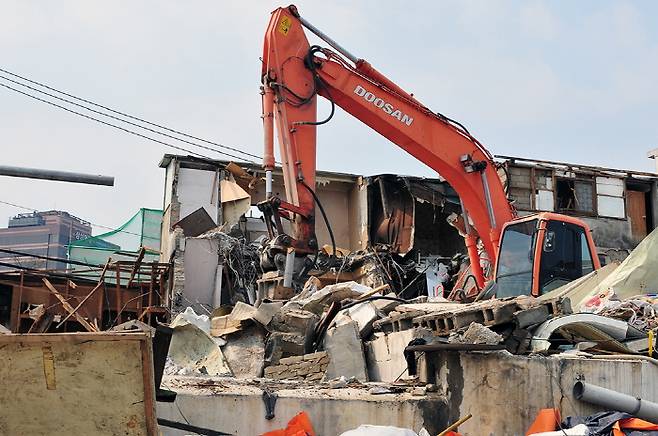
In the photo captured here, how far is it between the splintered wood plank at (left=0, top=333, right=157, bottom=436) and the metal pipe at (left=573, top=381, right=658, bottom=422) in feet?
10.4

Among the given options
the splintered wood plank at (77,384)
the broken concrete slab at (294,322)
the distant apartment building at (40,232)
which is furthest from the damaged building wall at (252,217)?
the distant apartment building at (40,232)

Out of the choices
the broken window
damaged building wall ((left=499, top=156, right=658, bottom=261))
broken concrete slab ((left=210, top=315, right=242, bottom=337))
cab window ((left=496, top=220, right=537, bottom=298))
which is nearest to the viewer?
cab window ((left=496, top=220, right=537, bottom=298))

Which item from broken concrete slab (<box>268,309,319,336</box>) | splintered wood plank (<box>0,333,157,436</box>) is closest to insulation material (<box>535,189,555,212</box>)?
broken concrete slab (<box>268,309,319,336</box>)

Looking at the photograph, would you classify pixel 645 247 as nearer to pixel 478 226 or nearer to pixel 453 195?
pixel 478 226

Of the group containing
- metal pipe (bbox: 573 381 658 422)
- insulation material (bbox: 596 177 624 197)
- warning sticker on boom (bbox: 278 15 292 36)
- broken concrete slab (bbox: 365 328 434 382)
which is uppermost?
warning sticker on boom (bbox: 278 15 292 36)

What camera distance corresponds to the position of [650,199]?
68.7 feet

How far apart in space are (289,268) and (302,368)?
156cm

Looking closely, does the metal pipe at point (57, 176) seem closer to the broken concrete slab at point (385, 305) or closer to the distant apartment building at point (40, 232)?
the broken concrete slab at point (385, 305)

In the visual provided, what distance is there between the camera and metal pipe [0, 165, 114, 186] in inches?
210

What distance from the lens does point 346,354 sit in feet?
25.9

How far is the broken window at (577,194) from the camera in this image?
19.9m

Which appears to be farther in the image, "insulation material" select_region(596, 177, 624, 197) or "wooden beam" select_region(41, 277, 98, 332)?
"insulation material" select_region(596, 177, 624, 197)

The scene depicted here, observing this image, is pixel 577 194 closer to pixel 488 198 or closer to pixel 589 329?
pixel 488 198

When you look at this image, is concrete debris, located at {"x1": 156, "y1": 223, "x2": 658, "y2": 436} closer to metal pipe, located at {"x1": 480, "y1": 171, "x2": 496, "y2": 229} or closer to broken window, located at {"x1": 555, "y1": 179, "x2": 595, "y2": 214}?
metal pipe, located at {"x1": 480, "y1": 171, "x2": 496, "y2": 229}
